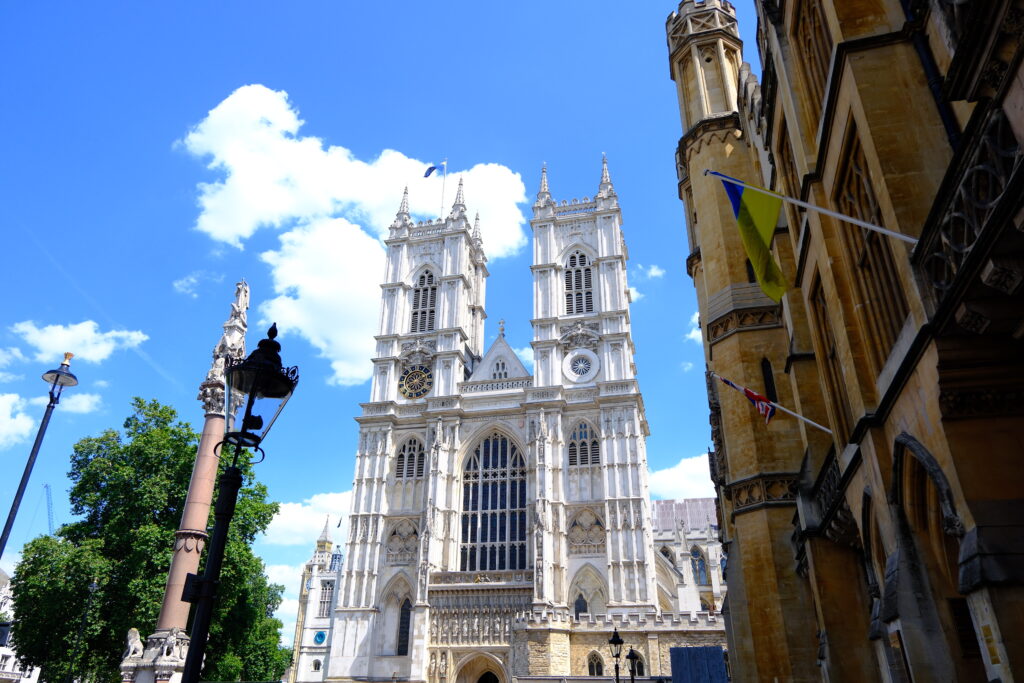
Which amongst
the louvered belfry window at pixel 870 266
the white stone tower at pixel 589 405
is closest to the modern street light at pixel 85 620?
the white stone tower at pixel 589 405

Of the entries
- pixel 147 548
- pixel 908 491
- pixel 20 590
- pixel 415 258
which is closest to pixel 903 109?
pixel 908 491

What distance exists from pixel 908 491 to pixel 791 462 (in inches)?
267

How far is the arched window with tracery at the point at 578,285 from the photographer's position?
52.9 meters

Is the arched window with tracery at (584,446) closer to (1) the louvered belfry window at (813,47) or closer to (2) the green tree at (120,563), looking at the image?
(2) the green tree at (120,563)

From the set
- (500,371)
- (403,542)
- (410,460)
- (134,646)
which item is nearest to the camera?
(134,646)

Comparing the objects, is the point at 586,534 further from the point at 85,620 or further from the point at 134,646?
the point at 134,646

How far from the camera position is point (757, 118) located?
14.6m

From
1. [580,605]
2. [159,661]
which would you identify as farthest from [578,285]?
[159,661]

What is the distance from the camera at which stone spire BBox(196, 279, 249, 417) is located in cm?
2066

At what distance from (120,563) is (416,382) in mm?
29608

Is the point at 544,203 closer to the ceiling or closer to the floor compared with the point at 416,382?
closer to the ceiling

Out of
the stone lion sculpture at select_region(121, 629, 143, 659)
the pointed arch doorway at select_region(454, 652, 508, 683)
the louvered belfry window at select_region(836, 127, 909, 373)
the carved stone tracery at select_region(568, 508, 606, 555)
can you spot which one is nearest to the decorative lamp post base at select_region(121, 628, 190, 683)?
the stone lion sculpture at select_region(121, 629, 143, 659)

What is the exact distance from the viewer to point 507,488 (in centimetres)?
4747

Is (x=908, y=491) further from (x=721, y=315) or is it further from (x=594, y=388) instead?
(x=594, y=388)
